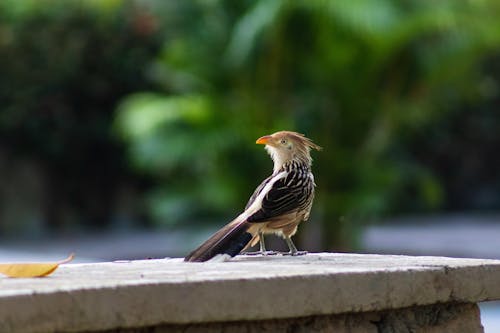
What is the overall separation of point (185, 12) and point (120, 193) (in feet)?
24.2

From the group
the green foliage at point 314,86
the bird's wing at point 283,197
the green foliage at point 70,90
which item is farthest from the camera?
the green foliage at point 70,90

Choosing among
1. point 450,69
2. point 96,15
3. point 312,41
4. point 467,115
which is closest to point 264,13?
point 312,41

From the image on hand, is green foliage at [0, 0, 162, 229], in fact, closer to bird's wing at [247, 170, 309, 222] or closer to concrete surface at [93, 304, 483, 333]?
bird's wing at [247, 170, 309, 222]

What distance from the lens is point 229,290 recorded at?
7.55ft

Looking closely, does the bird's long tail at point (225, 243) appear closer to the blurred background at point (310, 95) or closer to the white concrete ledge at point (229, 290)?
the white concrete ledge at point (229, 290)

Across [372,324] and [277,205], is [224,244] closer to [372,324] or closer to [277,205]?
[277,205]

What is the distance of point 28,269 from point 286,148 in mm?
1050

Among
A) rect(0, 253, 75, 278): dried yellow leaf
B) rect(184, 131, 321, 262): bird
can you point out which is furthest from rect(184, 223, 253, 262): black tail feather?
A: rect(0, 253, 75, 278): dried yellow leaf

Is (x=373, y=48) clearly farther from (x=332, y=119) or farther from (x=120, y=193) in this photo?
(x=120, y=193)

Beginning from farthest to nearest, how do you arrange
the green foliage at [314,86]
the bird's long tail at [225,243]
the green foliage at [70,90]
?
the green foliage at [70,90]
the green foliage at [314,86]
the bird's long tail at [225,243]

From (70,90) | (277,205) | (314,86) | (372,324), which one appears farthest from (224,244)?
(70,90)

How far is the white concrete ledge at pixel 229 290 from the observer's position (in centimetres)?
213

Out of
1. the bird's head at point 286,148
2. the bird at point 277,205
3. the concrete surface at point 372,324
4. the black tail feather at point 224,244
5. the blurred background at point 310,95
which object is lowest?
Answer: the concrete surface at point 372,324

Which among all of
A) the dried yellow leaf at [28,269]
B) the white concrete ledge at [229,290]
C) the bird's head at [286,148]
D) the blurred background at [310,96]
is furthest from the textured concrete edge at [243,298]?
the blurred background at [310,96]
